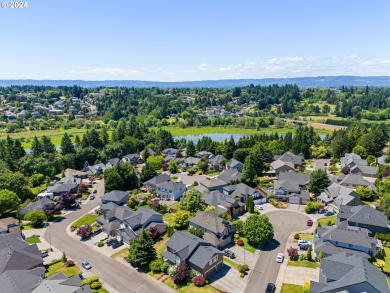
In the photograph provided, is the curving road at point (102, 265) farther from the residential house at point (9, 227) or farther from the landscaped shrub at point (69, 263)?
the residential house at point (9, 227)

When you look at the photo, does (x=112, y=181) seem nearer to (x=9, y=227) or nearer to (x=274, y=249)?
(x=9, y=227)

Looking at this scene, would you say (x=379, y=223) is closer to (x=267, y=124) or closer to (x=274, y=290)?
(x=274, y=290)

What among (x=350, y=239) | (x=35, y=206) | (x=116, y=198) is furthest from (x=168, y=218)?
Result: (x=350, y=239)

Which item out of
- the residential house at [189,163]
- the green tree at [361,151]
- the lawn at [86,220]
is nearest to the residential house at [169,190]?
the lawn at [86,220]

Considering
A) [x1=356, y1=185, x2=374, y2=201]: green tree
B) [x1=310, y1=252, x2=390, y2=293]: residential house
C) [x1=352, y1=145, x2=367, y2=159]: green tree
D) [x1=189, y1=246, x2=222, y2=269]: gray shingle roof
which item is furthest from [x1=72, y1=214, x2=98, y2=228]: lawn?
[x1=352, y1=145, x2=367, y2=159]: green tree

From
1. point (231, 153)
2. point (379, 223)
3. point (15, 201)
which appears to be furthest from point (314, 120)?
point (15, 201)

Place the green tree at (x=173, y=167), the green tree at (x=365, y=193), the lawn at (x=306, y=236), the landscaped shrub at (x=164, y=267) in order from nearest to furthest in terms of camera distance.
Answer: the landscaped shrub at (x=164, y=267)
the lawn at (x=306, y=236)
the green tree at (x=365, y=193)
the green tree at (x=173, y=167)
